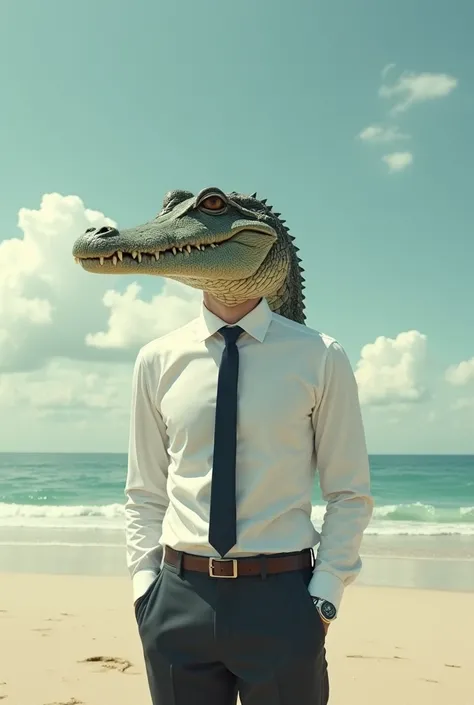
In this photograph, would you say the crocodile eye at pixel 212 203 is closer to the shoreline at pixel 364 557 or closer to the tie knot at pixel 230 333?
the tie knot at pixel 230 333

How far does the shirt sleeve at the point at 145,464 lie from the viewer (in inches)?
86.0

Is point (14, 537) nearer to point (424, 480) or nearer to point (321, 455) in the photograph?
point (321, 455)

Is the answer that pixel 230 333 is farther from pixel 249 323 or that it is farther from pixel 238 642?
pixel 238 642

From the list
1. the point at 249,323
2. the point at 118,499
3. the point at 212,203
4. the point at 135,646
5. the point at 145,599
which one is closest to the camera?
the point at 145,599

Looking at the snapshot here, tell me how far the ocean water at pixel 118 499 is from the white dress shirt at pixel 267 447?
11.6 m

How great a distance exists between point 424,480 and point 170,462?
36.5m

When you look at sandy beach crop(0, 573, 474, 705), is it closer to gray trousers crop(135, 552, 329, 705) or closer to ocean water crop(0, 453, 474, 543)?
gray trousers crop(135, 552, 329, 705)

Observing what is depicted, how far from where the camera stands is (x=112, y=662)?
504 cm

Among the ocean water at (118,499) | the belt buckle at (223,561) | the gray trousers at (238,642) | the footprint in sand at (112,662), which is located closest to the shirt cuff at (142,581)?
the gray trousers at (238,642)

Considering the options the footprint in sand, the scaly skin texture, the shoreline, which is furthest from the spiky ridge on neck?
the shoreline

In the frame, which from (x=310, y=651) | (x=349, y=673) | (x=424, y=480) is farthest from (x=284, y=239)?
(x=424, y=480)

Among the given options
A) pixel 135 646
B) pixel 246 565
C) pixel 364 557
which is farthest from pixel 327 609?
pixel 364 557

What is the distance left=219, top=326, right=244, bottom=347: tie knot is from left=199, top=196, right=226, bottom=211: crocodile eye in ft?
1.33

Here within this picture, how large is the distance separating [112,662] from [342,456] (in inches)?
152
